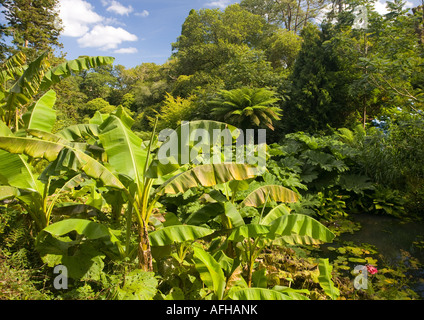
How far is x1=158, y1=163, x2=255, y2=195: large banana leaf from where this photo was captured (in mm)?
2545

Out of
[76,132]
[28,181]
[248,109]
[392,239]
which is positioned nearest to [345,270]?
[392,239]

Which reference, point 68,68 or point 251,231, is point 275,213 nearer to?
point 251,231

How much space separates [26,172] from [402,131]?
22.5 ft

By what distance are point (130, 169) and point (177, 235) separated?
2.64 ft

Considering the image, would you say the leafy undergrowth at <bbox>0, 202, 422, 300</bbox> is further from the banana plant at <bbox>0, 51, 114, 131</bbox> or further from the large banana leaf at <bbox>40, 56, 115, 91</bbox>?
the large banana leaf at <bbox>40, 56, 115, 91</bbox>

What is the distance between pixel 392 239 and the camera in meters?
4.53

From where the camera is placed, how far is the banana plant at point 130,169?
2.33 m

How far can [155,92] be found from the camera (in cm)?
1938

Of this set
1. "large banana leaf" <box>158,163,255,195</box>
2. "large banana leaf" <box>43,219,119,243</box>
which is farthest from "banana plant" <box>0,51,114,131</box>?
"large banana leaf" <box>158,163,255,195</box>

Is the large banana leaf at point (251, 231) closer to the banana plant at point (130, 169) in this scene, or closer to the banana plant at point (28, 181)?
the banana plant at point (130, 169)

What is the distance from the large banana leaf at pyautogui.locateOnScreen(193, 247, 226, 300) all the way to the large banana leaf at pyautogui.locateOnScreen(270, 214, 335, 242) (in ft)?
2.07

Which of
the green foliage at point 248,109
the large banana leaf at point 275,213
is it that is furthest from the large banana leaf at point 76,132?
the green foliage at point 248,109

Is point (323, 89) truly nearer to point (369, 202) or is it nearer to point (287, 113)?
point (287, 113)
